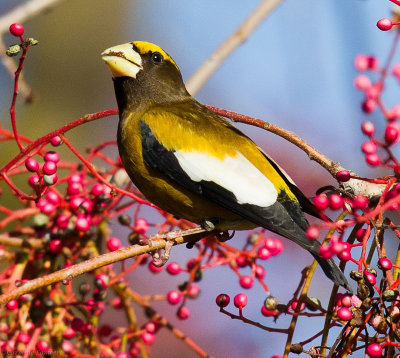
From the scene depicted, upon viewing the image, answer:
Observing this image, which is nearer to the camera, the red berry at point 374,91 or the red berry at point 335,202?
the red berry at point 374,91

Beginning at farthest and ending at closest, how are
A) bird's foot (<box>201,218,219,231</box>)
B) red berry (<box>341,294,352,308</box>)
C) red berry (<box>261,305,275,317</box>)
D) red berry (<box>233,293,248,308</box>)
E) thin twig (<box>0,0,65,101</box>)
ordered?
thin twig (<box>0,0,65,101</box>), bird's foot (<box>201,218,219,231</box>), red berry (<box>261,305,275,317</box>), red berry (<box>233,293,248,308</box>), red berry (<box>341,294,352,308</box>)

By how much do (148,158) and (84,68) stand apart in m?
4.32

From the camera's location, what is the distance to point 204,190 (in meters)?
2.92

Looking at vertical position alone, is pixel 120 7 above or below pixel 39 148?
above

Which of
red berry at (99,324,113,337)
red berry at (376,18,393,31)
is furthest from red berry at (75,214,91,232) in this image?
red berry at (376,18,393,31)

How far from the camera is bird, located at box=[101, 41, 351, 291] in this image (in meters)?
2.82

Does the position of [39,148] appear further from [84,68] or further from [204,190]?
[84,68]

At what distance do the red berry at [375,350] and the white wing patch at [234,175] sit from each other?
3.19ft

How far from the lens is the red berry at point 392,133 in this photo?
1.79m

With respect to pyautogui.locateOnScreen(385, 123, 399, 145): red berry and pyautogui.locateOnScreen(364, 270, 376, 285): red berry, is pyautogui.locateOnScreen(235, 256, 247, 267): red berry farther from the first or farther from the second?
pyautogui.locateOnScreen(385, 123, 399, 145): red berry

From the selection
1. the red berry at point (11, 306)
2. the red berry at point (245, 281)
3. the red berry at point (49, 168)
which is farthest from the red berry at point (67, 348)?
the red berry at point (245, 281)

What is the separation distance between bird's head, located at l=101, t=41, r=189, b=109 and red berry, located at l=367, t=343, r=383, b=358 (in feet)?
5.94

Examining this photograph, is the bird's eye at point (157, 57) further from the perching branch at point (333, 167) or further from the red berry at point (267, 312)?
the red berry at point (267, 312)

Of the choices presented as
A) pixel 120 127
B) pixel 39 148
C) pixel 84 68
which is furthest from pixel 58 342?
pixel 84 68
